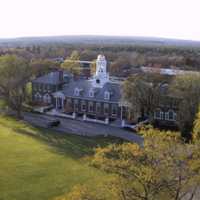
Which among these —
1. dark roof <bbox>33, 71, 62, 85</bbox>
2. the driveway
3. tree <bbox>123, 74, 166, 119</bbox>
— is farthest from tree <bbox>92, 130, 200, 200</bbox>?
dark roof <bbox>33, 71, 62, 85</bbox>

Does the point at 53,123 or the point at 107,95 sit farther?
the point at 107,95

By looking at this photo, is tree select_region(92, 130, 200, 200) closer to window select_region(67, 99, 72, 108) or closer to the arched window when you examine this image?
the arched window

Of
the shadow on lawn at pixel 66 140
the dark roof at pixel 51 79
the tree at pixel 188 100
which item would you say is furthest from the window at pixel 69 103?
the tree at pixel 188 100

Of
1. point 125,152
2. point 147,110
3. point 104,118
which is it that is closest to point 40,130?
point 104,118

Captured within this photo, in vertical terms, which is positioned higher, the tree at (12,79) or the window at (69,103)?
the tree at (12,79)

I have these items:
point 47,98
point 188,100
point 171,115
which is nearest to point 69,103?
point 47,98

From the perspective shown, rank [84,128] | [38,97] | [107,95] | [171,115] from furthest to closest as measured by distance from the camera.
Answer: [38,97] → [107,95] → [171,115] → [84,128]

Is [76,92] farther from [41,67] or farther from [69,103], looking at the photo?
[41,67]

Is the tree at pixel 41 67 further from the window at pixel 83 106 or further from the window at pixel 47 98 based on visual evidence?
the window at pixel 83 106
